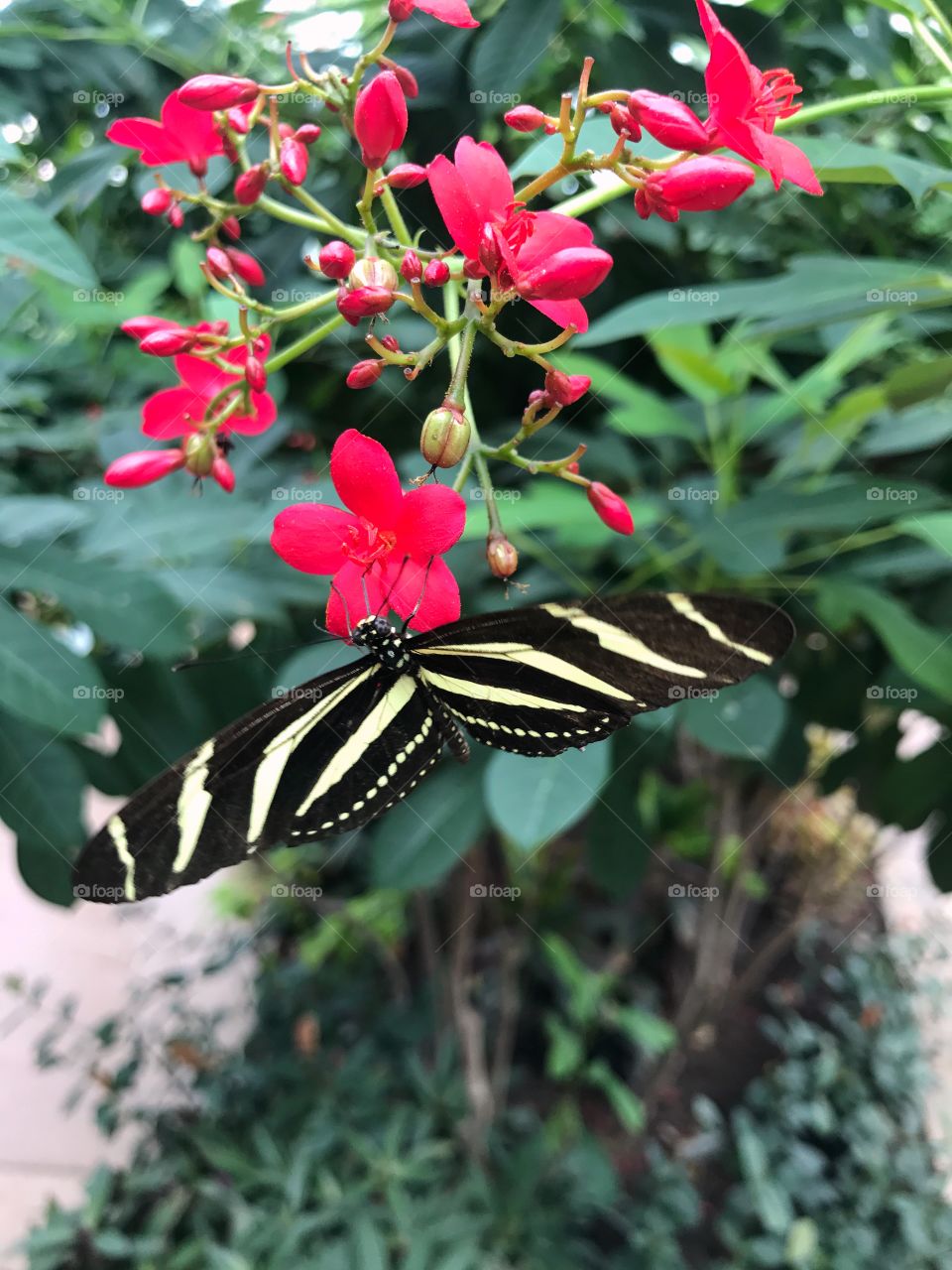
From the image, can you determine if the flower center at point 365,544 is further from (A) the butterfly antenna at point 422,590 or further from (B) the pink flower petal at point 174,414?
(B) the pink flower petal at point 174,414

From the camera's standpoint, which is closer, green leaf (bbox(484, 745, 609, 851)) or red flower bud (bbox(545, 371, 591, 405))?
red flower bud (bbox(545, 371, 591, 405))

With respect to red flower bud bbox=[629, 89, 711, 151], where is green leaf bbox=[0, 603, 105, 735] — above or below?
A: below

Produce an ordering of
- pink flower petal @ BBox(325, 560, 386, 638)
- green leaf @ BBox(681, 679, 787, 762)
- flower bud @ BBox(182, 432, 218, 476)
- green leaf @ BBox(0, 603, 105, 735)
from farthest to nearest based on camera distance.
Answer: green leaf @ BBox(681, 679, 787, 762), green leaf @ BBox(0, 603, 105, 735), flower bud @ BBox(182, 432, 218, 476), pink flower petal @ BBox(325, 560, 386, 638)

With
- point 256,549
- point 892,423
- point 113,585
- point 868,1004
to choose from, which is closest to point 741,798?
point 868,1004

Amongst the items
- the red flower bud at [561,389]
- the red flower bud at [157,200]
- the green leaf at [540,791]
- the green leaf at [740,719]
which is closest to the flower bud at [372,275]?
the red flower bud at [561,389]

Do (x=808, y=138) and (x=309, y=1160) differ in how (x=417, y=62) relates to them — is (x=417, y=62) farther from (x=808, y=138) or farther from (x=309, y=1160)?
(x=309, y=1160)

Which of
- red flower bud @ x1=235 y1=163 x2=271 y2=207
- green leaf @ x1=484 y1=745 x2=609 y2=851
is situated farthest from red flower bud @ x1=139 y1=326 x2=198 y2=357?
green leaf @ x1=484 y1=745 x2=609 y2=851

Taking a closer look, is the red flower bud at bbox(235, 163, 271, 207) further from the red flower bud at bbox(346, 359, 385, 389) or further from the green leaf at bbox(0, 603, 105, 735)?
the green leaf at bbox(0, 603, 105, 735)
